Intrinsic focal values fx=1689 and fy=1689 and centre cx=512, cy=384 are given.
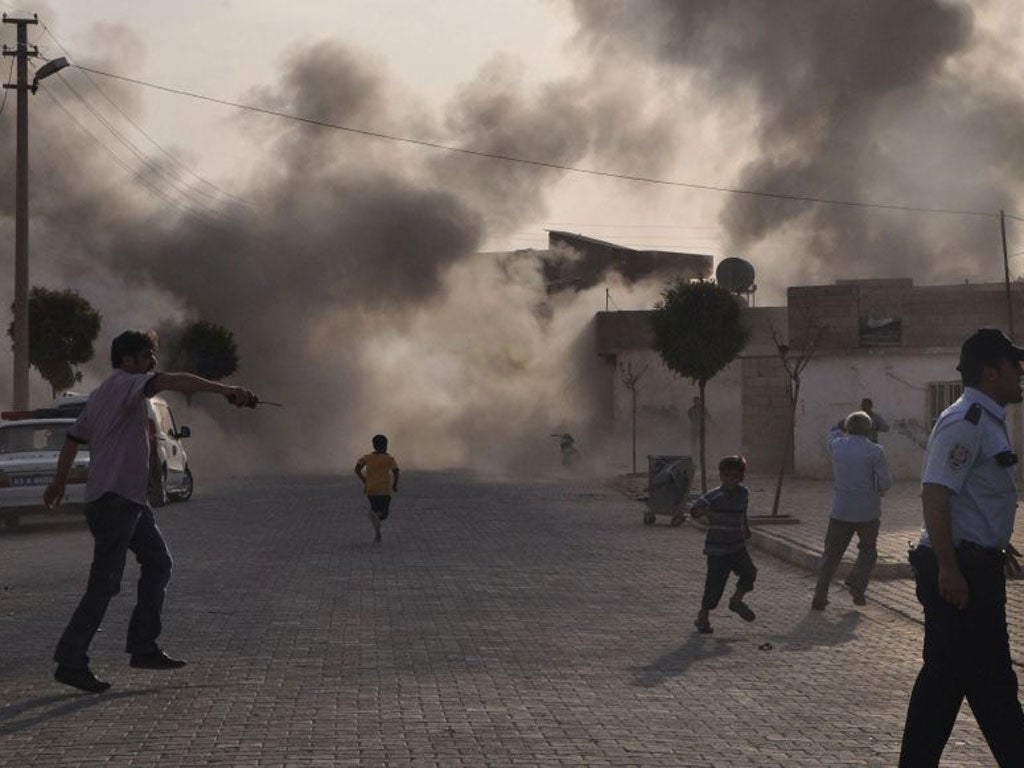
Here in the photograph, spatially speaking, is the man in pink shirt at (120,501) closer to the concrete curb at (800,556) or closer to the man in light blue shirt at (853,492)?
the man in light blue shirt at (853,492)

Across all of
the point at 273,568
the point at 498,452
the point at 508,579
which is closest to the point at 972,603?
the point at 508,579

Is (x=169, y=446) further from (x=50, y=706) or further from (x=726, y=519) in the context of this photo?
(x=50, y=706)

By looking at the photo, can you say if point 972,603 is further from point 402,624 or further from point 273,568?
point 273,568

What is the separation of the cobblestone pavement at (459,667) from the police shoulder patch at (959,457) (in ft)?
5.33

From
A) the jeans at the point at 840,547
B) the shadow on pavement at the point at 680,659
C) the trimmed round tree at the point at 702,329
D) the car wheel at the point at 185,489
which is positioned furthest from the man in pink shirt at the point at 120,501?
the trimmed round tree at the point at 702,329

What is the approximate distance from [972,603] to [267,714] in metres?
3.36

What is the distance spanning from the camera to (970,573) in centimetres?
556

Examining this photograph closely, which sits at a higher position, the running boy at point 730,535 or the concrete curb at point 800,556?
the running boy at point 730,535

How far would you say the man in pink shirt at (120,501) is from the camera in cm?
813

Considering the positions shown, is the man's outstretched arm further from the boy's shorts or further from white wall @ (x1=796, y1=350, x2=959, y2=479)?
white wall @ (x1=796, y1=350, x2=959, y2=479)

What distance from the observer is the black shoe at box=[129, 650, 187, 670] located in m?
8.56

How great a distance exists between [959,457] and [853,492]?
7.15 metres

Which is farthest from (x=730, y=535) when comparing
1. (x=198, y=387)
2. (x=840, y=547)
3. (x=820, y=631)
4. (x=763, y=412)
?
(x=763, y=412)

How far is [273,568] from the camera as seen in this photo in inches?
599
